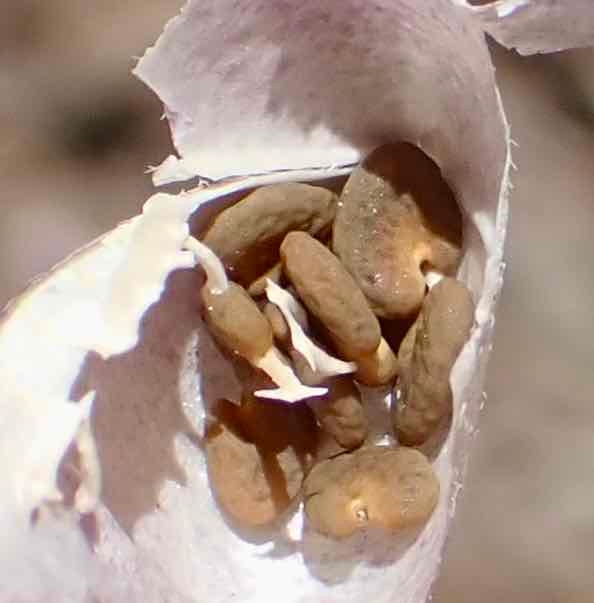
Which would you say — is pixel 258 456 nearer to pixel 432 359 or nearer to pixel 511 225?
pixel 432 359

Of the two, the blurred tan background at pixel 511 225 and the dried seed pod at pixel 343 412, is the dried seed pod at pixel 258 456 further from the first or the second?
the blurred tan background at pixel 511 225

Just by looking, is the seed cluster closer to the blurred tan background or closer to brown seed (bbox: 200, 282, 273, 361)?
brown seed (bbox: 200, 282, 273, 361)

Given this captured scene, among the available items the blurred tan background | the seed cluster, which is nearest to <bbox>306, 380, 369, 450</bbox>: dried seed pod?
the seed cluster

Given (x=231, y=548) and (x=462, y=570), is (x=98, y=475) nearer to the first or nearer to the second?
(x=231, y=548)

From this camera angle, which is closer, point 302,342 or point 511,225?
point 302,342

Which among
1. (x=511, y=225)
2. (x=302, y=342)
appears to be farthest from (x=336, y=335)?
(x=511, y=225)

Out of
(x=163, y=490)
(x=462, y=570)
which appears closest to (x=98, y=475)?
(x=163, y=490)
